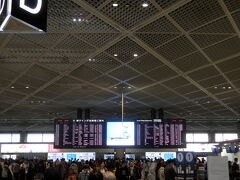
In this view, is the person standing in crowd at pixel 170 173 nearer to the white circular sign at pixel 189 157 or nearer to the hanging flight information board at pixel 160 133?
the white circular sign at pixel 189 157

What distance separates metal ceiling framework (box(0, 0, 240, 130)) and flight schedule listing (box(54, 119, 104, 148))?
1246 millimetres

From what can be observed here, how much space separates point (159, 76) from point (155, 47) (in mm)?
3373

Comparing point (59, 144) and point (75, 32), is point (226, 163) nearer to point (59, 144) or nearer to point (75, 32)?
point (75, 32)

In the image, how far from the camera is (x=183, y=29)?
8648mm

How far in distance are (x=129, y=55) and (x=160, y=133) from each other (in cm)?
683

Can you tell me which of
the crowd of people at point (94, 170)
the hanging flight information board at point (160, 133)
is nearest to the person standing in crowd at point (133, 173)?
the crowd of people at point (94, 170)

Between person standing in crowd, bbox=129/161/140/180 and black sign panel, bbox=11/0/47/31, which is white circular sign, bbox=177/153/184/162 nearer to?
person standing in crowd, bbox=129/161/140/180

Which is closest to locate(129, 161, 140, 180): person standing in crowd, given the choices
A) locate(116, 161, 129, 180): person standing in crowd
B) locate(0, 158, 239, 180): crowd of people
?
locate(0, 158, 239, 180): crowd of people

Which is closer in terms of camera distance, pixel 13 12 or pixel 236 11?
pixel 13 12

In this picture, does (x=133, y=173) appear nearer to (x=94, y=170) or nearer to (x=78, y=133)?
(x=78, y=133)

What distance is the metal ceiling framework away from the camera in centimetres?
774

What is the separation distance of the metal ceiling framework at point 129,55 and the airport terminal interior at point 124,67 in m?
0.03

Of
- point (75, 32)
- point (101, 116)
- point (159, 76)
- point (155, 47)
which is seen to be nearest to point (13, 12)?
point (75, 32)

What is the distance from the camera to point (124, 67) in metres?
12.0
